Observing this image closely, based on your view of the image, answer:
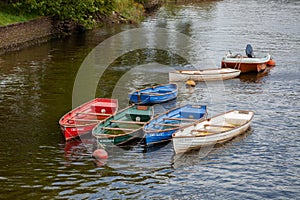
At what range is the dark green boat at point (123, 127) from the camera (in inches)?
1144

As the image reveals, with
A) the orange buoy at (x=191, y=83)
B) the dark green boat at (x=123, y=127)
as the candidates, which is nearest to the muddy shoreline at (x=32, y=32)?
the orange buoy at (x=191, y=83)

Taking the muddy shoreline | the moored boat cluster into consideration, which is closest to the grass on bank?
the muddy shoreline

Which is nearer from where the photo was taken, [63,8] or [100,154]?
[100,154]

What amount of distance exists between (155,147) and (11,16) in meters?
32.1

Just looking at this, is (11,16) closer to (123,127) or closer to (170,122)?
(123,127)

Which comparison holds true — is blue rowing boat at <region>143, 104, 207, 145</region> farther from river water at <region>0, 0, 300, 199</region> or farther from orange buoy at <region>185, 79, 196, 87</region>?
orange buoy at <region>185, 79, 196, 87</region>

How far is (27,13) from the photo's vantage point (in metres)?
58.7

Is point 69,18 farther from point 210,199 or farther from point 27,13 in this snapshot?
point 210,199

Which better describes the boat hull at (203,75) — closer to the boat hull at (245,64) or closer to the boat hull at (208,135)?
the boat hull at (245,64)

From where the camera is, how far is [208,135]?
29.1m

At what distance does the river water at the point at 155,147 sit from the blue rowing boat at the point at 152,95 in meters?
0.73

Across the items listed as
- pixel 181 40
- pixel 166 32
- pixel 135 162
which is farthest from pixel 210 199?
pixel 166 32

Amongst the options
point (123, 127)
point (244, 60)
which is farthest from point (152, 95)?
point (244, 60)

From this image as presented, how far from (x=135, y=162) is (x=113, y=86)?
1545 centimetres
